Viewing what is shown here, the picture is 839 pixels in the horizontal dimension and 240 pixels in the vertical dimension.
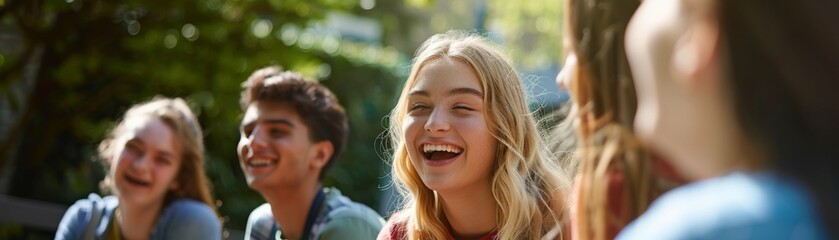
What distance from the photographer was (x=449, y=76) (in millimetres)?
3166

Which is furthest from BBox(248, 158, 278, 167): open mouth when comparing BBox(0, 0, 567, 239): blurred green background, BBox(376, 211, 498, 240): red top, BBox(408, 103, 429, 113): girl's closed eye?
BBox(0, 0, 567, 239): blurred green background

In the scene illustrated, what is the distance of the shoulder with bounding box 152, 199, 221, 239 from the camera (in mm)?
4844

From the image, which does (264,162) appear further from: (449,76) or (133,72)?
(133,72)

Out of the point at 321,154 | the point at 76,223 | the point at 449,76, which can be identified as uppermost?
the point at 449,76

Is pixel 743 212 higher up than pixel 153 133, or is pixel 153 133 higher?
pixel 743 212

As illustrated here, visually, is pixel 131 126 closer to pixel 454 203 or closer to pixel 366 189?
pixel 454 203

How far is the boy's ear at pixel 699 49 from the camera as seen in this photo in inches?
40.5

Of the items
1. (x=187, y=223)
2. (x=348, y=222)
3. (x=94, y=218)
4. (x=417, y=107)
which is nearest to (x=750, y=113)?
(x=417, y=107)

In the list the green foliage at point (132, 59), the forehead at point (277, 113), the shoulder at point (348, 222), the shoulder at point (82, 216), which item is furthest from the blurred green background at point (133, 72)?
the shoulder at point (348, 222)

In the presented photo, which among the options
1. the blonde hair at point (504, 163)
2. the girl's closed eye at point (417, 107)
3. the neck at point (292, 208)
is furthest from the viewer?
the neck at point (292, 208)

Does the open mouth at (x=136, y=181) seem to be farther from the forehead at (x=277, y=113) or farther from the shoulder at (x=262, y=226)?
the forehead at (x=277, y=113)

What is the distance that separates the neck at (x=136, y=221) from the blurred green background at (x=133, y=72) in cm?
188

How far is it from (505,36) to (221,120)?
11.1m

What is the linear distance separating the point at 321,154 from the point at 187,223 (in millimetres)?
653
